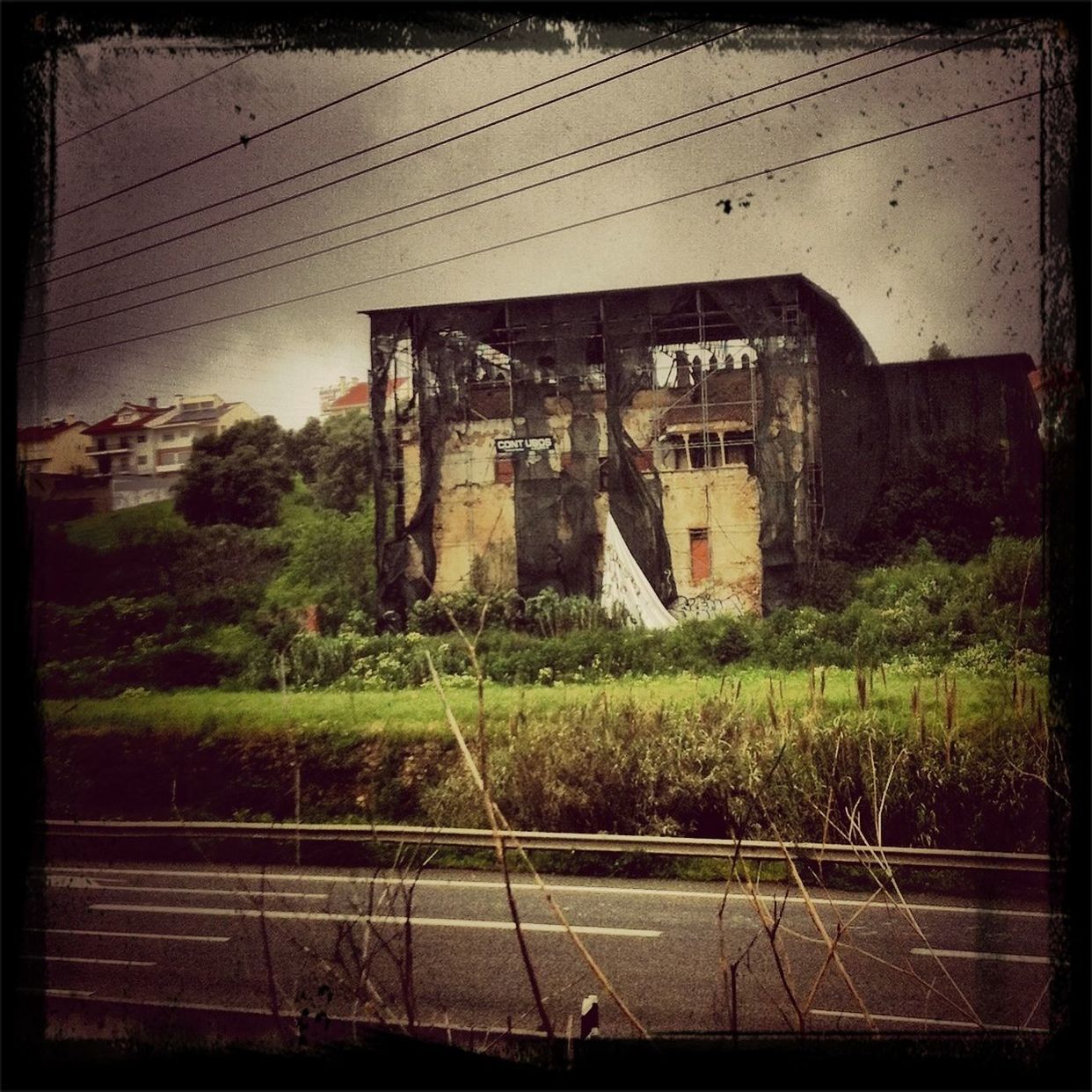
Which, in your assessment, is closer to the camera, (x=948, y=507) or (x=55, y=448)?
(x=948, y=507)

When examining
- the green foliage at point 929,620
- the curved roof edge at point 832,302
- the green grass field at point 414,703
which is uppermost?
the curved roof edge at point 832,302

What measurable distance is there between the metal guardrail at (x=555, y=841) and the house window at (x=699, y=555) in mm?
979

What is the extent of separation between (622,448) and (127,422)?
190 cm

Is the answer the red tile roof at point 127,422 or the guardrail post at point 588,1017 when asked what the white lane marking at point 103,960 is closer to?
the guardrail post at point 588,1017

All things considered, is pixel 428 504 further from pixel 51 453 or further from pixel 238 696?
pixel 51 453

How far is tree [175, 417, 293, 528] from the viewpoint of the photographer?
10.8ft

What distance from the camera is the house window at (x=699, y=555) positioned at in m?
3.38

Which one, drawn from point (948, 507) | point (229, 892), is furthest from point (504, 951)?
point (948, 507)

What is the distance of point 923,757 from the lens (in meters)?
3.11

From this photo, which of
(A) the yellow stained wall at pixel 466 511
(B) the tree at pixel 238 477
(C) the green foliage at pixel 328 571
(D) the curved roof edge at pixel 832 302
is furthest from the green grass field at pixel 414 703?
(D) the curved roof edge at pixel 832 302

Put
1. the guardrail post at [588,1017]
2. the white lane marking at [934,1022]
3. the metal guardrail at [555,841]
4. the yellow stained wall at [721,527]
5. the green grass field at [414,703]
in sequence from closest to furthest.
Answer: the guardrail post at [588,1017] < the white lane marking at [934,1022] < the metal guardrail at [555,841] < the green grass field at [414,703] < the yellow stained wall at [721,527]

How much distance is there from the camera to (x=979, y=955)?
2861 millimetres

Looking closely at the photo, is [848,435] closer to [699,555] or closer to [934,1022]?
[699,555]

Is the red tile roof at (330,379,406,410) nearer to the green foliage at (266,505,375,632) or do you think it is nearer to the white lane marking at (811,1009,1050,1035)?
the green foliage at (266,505,375,632)
